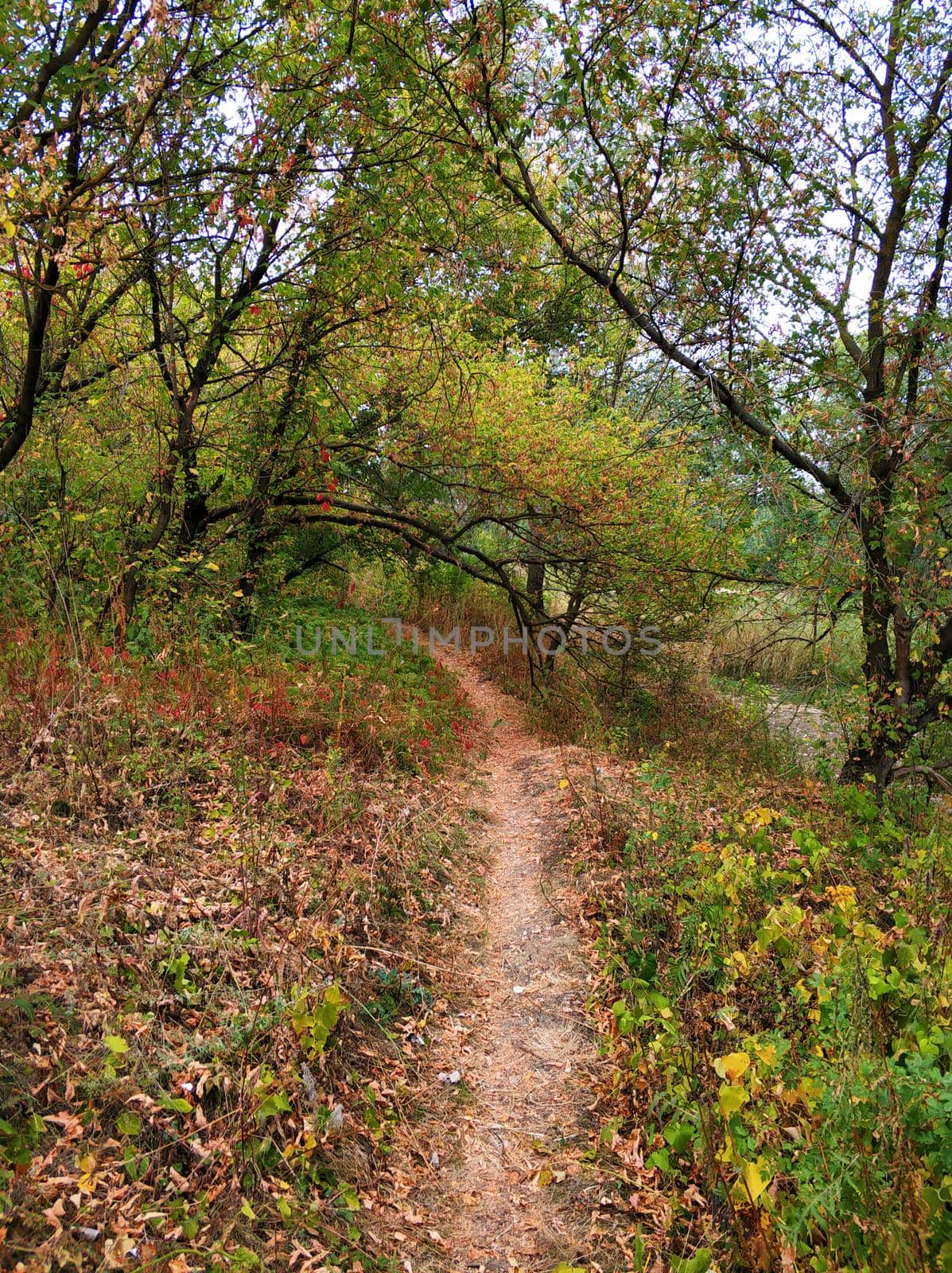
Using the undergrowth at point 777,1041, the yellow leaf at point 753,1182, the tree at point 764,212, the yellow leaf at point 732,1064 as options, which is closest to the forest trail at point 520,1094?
the undergrowth at point 777,1041

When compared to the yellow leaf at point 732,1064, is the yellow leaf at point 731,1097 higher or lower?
lower

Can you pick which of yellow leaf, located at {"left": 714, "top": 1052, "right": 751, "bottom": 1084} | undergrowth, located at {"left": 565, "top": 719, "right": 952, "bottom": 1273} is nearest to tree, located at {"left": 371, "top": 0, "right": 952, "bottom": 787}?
undergrowth, located at {"left": 565, "top": 719, "right": 952, "bottom": 1273}

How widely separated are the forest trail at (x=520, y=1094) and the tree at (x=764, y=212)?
335 centimetres

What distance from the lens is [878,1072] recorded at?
2.43 m

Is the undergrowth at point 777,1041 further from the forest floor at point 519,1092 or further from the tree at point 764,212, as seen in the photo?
the tree at point 764,212

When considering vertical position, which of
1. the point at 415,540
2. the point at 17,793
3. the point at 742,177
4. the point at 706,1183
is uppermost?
the point at 742,177

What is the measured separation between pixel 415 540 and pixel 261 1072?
5564 millimetres

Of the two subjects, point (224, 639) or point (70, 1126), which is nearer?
point (70, 1126)

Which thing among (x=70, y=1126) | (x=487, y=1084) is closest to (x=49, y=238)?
(x=70, y=1126)

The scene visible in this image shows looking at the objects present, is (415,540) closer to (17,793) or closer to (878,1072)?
(17,793)

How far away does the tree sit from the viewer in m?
4.29

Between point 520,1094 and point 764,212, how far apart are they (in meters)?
5.39

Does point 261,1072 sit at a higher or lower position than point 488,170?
lower

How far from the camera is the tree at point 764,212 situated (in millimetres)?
4285
